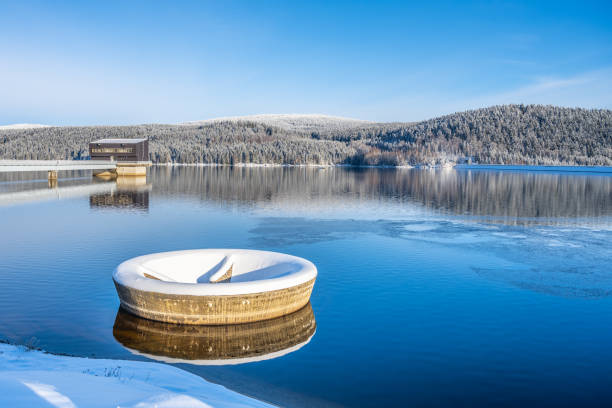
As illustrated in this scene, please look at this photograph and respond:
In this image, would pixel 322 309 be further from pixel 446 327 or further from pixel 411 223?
pixel 411 223

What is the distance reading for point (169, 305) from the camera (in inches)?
578

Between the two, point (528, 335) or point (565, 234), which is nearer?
point (528, 335)

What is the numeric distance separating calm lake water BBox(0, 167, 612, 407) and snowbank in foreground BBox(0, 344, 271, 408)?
1727 millimetres

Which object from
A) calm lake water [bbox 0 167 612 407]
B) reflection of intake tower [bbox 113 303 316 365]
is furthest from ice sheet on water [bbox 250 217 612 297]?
reflection of intake tower [bbox 113 303 316 365]

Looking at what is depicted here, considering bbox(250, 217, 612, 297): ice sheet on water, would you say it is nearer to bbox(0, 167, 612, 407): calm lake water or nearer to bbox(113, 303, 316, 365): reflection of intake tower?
bbox(0, 167, 612, 407): calm lake water

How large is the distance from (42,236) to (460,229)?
27849 millimetres

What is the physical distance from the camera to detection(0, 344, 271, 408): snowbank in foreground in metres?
7.70

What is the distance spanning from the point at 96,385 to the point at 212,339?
5.76 m

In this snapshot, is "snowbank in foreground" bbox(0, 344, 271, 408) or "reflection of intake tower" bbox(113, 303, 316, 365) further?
"reflection of intake tower" bbox(113, 303, 316, 365)

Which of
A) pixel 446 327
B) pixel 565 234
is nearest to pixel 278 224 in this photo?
pixel 565 234

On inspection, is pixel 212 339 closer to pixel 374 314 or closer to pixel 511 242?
pixel 374 314

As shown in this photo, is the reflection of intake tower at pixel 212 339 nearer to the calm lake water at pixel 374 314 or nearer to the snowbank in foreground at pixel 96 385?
→ the calm lake water at pixel 374 314

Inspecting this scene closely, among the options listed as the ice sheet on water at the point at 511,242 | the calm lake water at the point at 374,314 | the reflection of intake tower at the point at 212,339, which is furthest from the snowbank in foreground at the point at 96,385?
the ice sheet on water at the point at 511,242

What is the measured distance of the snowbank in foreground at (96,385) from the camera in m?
7.70
